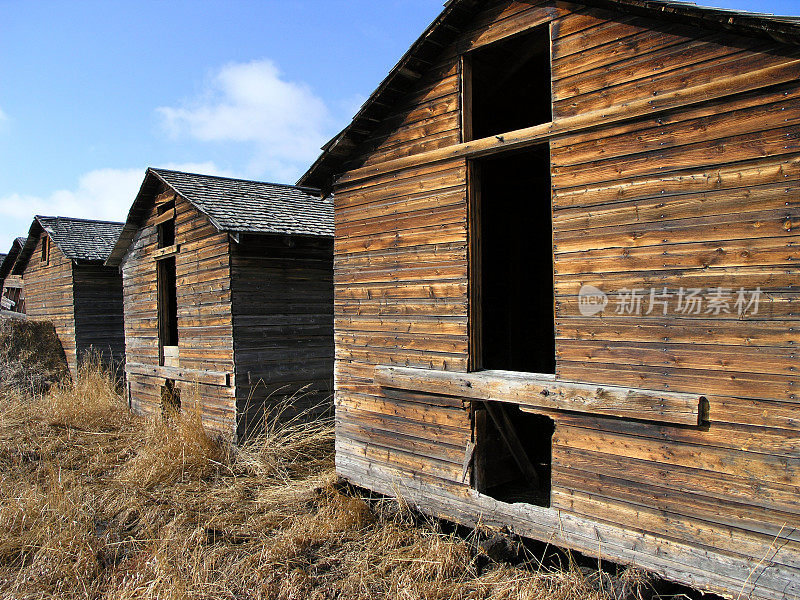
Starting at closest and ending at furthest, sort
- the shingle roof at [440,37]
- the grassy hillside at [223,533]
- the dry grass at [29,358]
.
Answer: the shingle roof at [440,37] < the grassy hillside at [223,533] < the dry grass at [29,358]

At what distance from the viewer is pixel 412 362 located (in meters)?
6.65

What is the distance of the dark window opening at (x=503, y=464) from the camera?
20.2 ft

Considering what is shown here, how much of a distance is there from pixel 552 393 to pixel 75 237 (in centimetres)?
1711

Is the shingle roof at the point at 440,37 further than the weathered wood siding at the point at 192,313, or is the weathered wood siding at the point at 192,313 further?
the weathered wood siding at the point at 192,313

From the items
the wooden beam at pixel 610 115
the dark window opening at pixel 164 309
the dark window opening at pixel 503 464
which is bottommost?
the dark window opening at pixel 503 464

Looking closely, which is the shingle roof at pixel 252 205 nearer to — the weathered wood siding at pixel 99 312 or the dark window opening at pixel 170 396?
the dark window opening at pixel 170 396

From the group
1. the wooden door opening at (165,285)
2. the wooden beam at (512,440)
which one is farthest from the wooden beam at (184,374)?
the wooden beam at (512,440)

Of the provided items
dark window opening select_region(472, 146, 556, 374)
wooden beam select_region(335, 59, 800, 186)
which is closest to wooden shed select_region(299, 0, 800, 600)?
wooden beam select_region(335, 59, 800, 186)

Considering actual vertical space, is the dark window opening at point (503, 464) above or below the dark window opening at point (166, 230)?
below

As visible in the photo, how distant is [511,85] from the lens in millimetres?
8070

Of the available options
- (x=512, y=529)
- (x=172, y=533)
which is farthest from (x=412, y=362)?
(x=172, y=533)

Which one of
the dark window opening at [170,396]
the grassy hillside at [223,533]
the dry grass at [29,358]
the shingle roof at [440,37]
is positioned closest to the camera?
the shingle roof at [440,37]

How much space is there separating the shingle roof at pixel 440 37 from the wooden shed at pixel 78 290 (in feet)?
38.1

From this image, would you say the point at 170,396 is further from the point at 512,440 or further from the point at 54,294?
the point at 512,440
